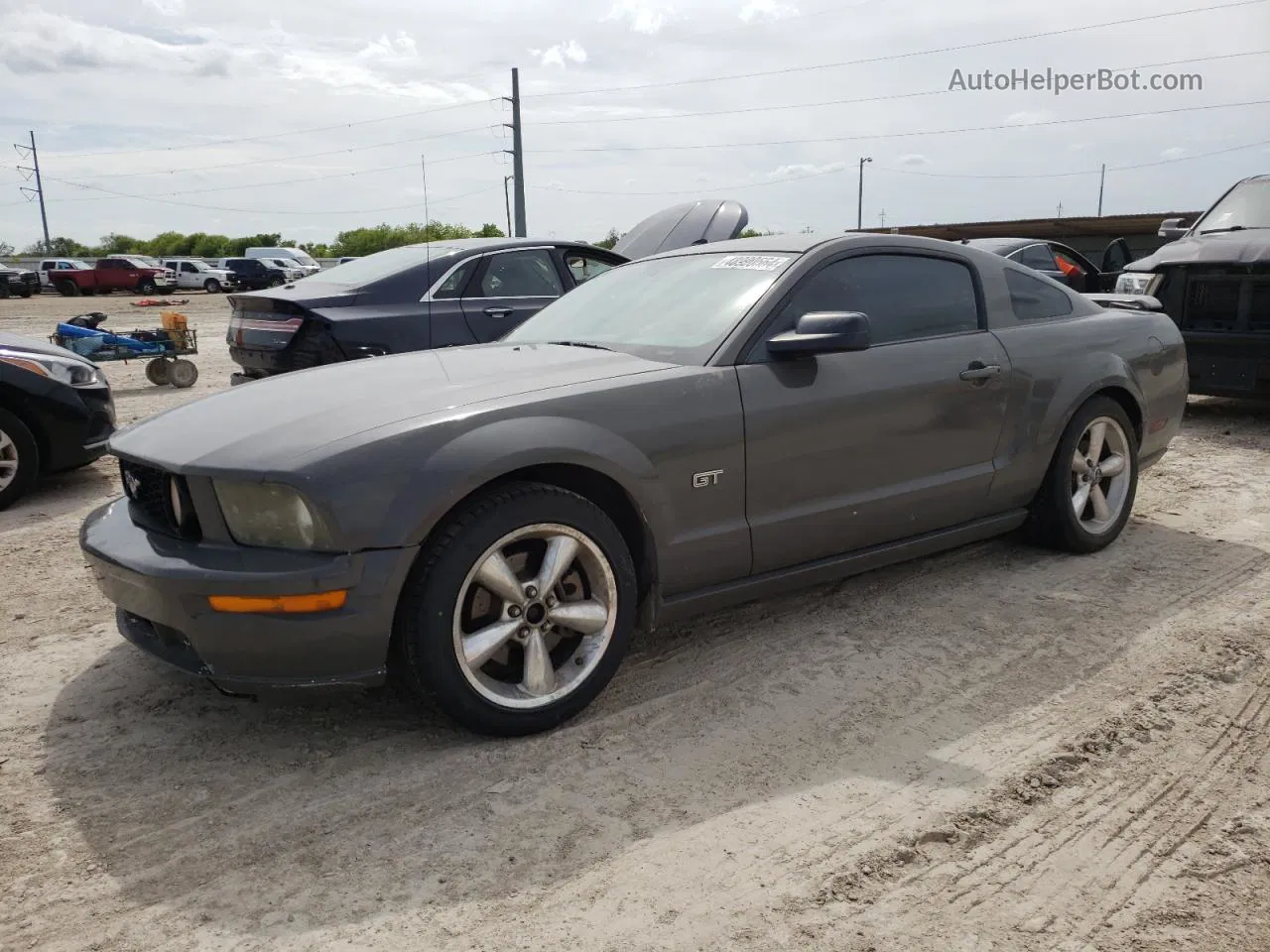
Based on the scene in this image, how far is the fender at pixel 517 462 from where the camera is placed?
2.78 metres

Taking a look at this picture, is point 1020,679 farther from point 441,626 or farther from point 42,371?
point 42,371

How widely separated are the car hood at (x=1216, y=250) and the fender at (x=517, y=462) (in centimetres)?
647

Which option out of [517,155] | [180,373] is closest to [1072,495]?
[180,373]

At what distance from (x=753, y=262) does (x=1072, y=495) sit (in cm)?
189

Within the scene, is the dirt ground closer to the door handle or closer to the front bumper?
the front bumper

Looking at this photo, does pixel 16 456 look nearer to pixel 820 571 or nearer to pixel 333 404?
pixel 333 404

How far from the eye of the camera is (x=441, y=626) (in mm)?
2799

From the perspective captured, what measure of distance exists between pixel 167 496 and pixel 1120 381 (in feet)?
13.0

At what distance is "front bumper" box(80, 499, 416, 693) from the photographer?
8.80ft

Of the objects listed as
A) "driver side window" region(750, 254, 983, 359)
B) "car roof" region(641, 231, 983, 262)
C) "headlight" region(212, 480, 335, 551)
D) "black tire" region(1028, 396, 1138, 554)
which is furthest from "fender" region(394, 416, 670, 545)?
"black tire" region(1028, 396, 1138, 554)

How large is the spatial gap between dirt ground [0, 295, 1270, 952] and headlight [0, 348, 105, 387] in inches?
93.6

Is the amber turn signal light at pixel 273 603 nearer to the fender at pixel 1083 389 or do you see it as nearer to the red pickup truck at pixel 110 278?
the fender at pixel 1083 389

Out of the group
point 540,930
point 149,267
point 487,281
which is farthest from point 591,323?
point 149,267

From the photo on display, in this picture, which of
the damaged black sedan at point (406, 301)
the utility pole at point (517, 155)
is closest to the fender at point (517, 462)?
the damaged black sedan at point (406, 301)
